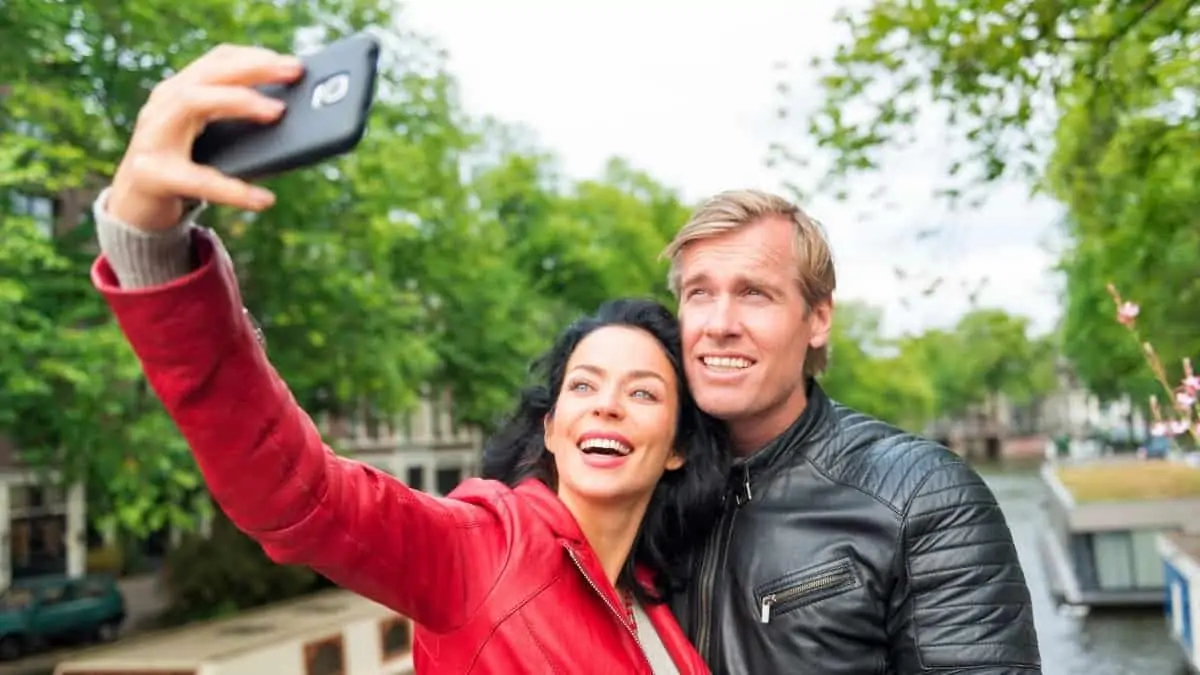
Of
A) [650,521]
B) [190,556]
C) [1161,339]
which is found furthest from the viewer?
[190,556]

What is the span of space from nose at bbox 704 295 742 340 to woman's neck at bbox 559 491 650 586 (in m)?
0.41

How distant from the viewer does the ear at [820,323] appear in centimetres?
283

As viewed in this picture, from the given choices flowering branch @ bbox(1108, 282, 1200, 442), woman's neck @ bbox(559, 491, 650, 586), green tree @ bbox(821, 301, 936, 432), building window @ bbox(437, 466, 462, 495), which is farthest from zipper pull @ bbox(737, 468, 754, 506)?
green tree @ bbox(821, 301, 936, 432)

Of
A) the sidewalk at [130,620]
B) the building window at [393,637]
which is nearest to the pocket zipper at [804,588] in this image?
the building window at [393,637]

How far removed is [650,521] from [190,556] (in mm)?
16472

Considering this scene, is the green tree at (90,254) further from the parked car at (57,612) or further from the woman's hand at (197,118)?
the woman's hand at (197,118)

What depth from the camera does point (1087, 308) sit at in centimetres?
2833

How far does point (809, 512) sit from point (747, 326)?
43 centimetres

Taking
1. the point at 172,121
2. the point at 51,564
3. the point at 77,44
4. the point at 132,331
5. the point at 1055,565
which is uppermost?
the point at 77,44

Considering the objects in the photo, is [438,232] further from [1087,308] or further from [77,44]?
[1087,308]

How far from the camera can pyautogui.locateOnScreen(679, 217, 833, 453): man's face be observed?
2.65 m

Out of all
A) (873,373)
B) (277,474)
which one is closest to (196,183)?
(277,474)

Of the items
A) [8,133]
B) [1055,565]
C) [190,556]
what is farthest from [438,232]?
[1055,565]

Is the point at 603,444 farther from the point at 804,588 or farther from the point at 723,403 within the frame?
the point at 804,588
